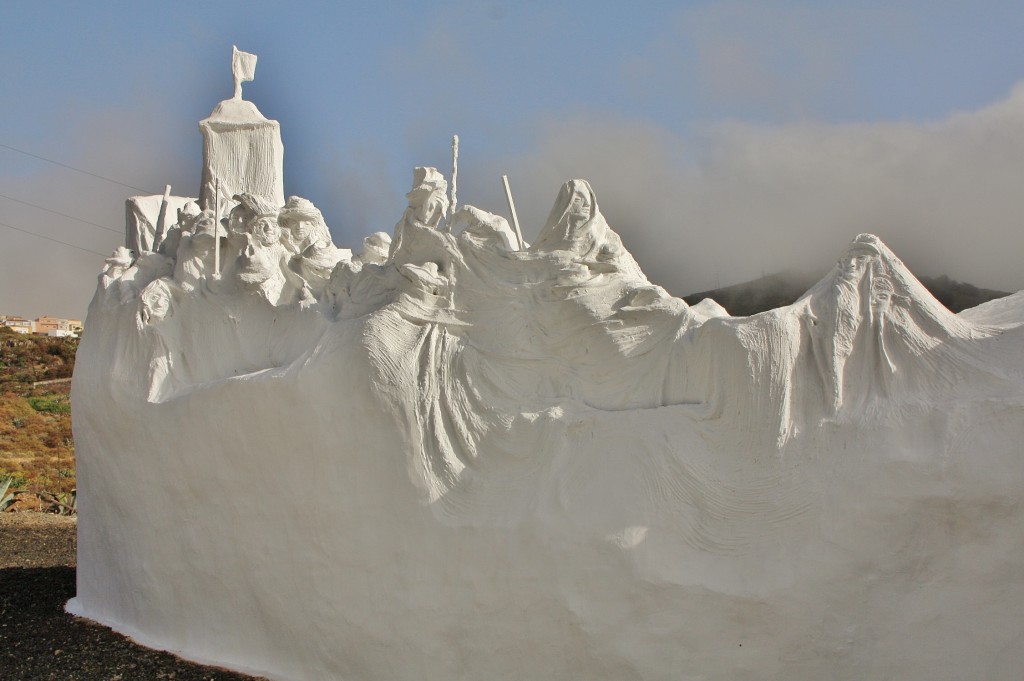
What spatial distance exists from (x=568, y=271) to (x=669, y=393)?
3.57ft

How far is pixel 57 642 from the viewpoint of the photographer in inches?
332

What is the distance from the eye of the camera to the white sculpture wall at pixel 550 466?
5352 millimetres

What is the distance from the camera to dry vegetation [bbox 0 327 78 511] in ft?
58.9

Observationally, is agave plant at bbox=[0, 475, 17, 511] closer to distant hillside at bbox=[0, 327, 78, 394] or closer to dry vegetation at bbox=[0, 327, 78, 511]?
dry vegetation at bbox=[0, 327, 78, 511]

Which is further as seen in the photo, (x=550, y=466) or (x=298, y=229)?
(x=298, y=229)

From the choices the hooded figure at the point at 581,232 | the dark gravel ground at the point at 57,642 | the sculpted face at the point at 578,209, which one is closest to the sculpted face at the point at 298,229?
the hooded figure at the point at 581,232

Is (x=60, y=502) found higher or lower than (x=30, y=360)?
lower

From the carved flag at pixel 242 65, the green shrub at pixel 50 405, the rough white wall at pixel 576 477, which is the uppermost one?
the carved flag at pixel 242 65

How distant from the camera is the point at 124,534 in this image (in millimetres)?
8641

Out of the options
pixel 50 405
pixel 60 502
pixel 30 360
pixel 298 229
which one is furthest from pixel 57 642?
pixel 30 360

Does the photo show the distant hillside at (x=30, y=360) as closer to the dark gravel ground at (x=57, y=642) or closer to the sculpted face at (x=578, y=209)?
the dark gravel ground at (x=57, y=642)

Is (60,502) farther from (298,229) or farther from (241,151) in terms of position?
(298,229)

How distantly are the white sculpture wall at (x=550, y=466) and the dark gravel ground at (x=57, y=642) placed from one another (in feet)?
0.83

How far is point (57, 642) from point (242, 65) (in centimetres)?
565
